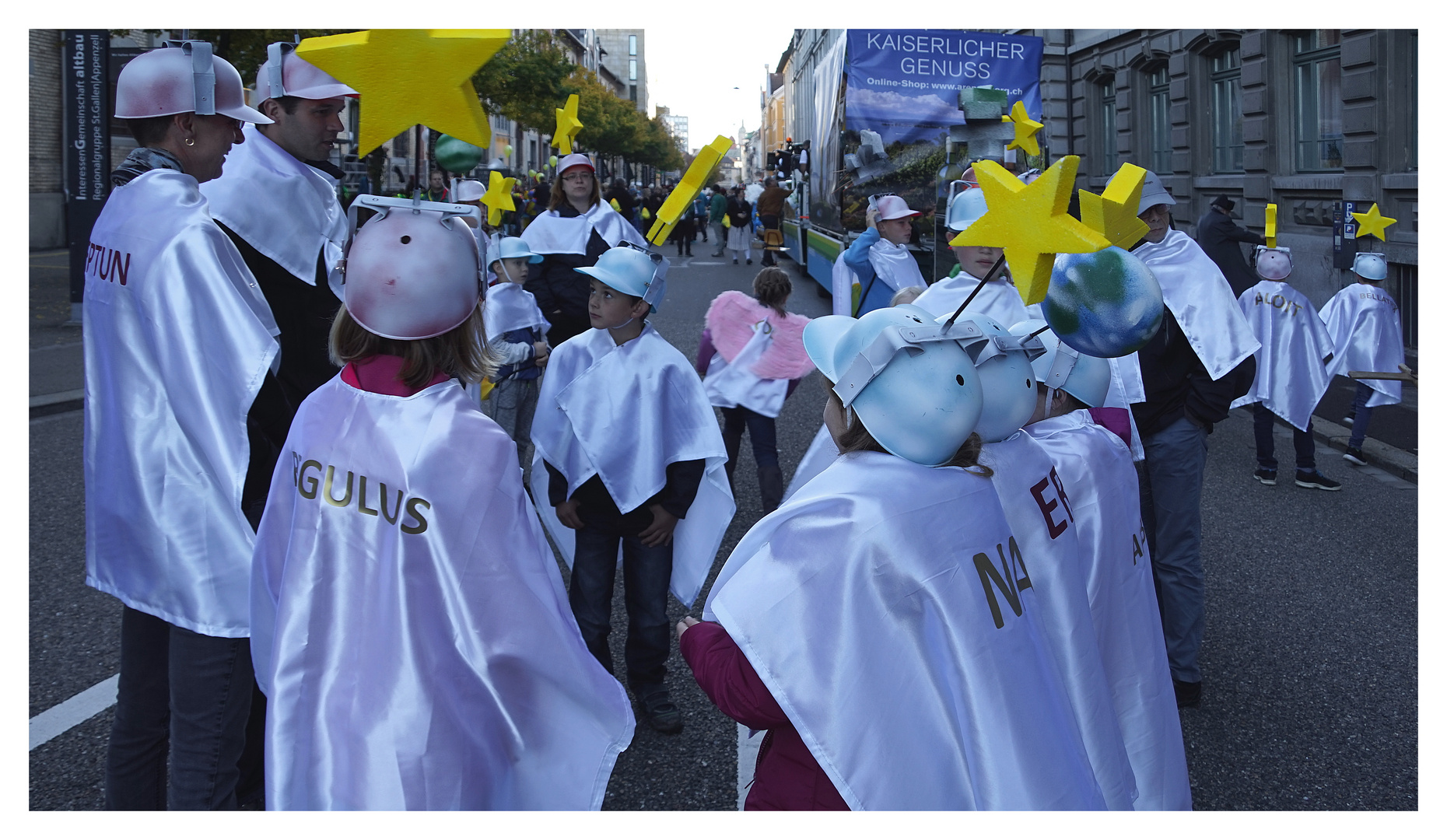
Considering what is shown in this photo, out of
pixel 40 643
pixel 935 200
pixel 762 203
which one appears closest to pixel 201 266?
pixel 40 643

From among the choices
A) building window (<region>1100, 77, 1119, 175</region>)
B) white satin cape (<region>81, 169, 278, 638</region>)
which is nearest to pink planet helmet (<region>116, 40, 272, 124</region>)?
white satin cape (<region>81, 169, 278, 638</region>)

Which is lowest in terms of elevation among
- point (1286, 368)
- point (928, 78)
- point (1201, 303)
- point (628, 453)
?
point (628, 453)

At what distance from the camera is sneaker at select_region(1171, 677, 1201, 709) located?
4.10 m

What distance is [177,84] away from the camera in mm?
Result: 2682

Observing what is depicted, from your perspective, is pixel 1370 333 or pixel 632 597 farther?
pixel 1370 333

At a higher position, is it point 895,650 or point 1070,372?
point 1070,372

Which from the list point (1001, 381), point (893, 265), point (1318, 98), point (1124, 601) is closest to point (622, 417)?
point (1124, 601)

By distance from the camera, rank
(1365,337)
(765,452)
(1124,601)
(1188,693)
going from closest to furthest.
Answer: (1124,601), (1188,693), (765,452), (1365,337)

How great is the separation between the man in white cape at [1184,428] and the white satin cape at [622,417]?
1.59 metres

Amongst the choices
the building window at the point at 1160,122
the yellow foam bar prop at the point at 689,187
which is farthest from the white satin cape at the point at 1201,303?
the building window at the point at 1160,122

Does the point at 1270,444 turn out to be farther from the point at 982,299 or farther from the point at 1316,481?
the point at 982,299

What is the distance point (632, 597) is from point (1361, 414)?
20.6 ft

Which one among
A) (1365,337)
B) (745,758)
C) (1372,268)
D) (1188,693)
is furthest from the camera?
(1365,337)

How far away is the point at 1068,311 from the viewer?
1.98 metres
